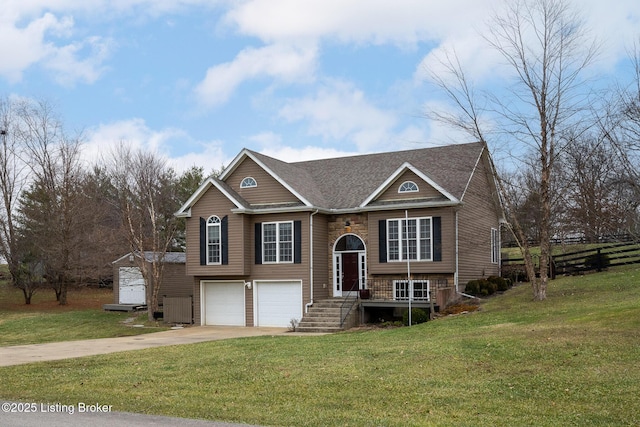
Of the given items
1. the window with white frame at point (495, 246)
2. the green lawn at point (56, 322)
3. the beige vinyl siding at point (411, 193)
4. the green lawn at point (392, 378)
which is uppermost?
the beige vinyl siding at point (411, 193)

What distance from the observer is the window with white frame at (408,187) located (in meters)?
26.5

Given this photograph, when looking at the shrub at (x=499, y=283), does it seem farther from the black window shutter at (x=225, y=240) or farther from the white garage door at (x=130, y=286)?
the white garage door at (x=130, y=286)

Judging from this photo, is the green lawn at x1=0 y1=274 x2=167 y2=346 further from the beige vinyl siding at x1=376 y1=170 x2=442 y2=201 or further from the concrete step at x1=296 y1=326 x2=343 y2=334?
the beige vinyl siding at x1=376 y1=170 x2=442 y2=201

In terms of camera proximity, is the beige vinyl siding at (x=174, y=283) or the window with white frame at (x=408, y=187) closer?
the window with white frame at (x=408, y=187)

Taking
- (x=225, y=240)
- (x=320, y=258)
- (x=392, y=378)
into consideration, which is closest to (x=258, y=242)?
(x=225, y=240)

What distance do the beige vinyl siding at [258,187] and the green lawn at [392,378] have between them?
1048cm

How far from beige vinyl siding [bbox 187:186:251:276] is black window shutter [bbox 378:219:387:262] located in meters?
5.82

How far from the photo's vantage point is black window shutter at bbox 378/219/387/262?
26553mm

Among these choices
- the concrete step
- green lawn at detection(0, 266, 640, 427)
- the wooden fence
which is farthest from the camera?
the wooden fence

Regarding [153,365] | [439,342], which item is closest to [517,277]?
[439,342]

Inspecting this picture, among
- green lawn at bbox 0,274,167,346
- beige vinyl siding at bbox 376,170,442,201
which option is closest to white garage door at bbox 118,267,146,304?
green lawn at bbox 0,274,167,346

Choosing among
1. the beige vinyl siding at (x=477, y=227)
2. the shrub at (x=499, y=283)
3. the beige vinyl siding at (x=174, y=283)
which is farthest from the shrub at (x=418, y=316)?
the beige vinyl siding at (x=174, y=283)

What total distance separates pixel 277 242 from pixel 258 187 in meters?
2.64

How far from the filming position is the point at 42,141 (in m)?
42.6
